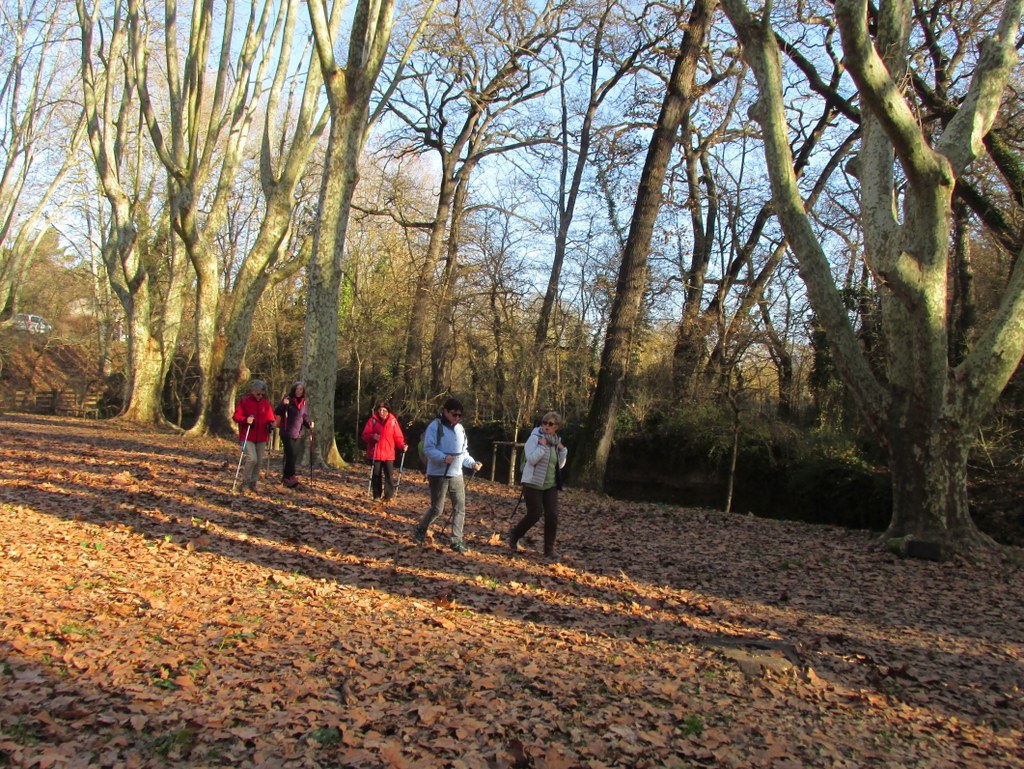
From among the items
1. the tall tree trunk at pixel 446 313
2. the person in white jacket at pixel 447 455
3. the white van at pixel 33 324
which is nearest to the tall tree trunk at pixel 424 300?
the tall tree trunk at pixel 446 313

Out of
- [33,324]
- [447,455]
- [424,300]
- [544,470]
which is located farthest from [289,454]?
[33,324]

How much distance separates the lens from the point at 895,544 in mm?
10453

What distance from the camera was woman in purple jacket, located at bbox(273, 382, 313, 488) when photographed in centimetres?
1195

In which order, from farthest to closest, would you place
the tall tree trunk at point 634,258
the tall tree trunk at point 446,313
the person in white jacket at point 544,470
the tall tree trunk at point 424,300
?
the tall tree trunk at point 424,300, the tall tree trunk at point 446,313, the tall tree trunk at point 634,258, the person in white jacket at point 544,470

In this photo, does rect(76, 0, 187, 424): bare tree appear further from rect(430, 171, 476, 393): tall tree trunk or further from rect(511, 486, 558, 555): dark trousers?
rect(511, 486, 558, 555): dark trousers

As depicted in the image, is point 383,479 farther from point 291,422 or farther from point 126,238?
point 126,238

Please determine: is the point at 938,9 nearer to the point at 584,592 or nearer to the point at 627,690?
the point at 584,592

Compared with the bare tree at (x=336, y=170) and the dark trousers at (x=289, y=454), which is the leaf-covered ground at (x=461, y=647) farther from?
the bare tree at (x=336, y=170)

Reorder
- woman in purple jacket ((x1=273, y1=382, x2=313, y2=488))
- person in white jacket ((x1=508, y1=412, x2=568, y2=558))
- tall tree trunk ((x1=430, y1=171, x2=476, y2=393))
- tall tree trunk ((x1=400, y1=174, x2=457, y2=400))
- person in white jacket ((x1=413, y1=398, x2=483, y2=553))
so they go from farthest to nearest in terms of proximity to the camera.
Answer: tall tree trunk ((x1=400, y1=174, x2=457, y2=400)) < tall tree trunk ((x1=430, y1=171, x2=476, y2=393)) < woman in purple jacket ((x1=273, y1=382, x2=313, y2=488)) < person in white jacket ((x1=508, y1=412, x2=568, y2=558)) < person in white jacket ((x1=413, y1=398, x2=483, y2=553))

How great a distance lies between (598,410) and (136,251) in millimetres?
18238

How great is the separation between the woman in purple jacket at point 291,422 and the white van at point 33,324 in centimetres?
3573

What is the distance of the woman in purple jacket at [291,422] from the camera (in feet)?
39.2

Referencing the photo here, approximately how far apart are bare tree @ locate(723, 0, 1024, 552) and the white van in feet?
135

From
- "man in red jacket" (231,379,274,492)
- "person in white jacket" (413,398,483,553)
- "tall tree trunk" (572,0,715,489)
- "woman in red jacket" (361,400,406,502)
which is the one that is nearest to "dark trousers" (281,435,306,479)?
"man in red jacket" (231,379,274,492)
